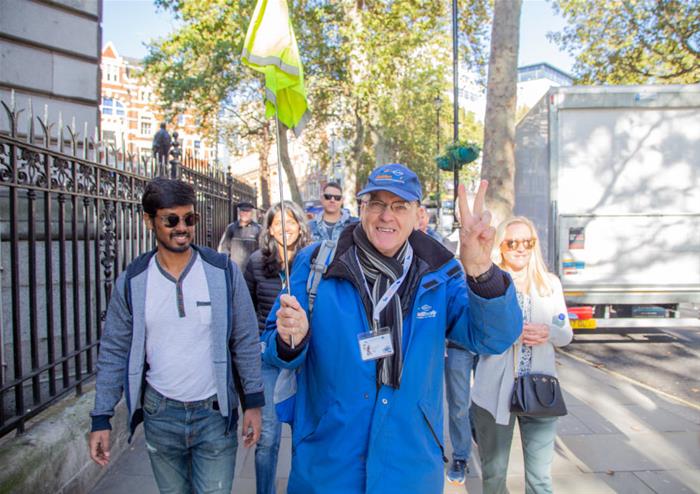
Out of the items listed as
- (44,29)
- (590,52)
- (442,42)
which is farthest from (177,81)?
(44,29)


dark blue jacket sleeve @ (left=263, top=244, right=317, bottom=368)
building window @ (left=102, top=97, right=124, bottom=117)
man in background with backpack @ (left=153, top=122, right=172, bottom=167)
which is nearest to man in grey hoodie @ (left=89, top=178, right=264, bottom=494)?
dark blue jacket sleeve @ (left=263, top=244, right=317, bottom=368)

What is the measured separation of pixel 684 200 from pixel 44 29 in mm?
8497

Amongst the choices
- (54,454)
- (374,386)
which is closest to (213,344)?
(374,386)

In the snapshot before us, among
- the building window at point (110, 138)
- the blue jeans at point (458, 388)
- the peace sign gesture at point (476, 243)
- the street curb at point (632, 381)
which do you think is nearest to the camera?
the peace sign gesture at point (476, 243)

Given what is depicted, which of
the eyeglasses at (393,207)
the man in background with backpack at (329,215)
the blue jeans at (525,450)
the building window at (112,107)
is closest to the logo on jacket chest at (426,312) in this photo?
the eyeglasses at (393,207)

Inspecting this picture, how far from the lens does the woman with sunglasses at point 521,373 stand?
10.3 ft

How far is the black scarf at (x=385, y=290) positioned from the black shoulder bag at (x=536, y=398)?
1.28 m

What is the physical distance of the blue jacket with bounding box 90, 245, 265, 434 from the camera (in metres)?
2.61

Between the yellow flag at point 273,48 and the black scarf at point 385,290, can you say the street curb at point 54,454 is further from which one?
the yellow flag at point 273,48

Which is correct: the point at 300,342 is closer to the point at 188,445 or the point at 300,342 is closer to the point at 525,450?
the point at 188,445

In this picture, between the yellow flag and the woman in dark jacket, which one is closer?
the yellow flag

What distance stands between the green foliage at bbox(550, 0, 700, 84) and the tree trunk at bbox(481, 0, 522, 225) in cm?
936

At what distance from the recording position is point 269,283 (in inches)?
162

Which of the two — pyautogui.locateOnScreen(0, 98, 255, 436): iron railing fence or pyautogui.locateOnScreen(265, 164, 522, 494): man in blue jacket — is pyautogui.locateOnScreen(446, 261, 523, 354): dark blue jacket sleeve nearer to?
pyautogui.locateOnScreen(265, 164, 522, 494): man in blue jacket
